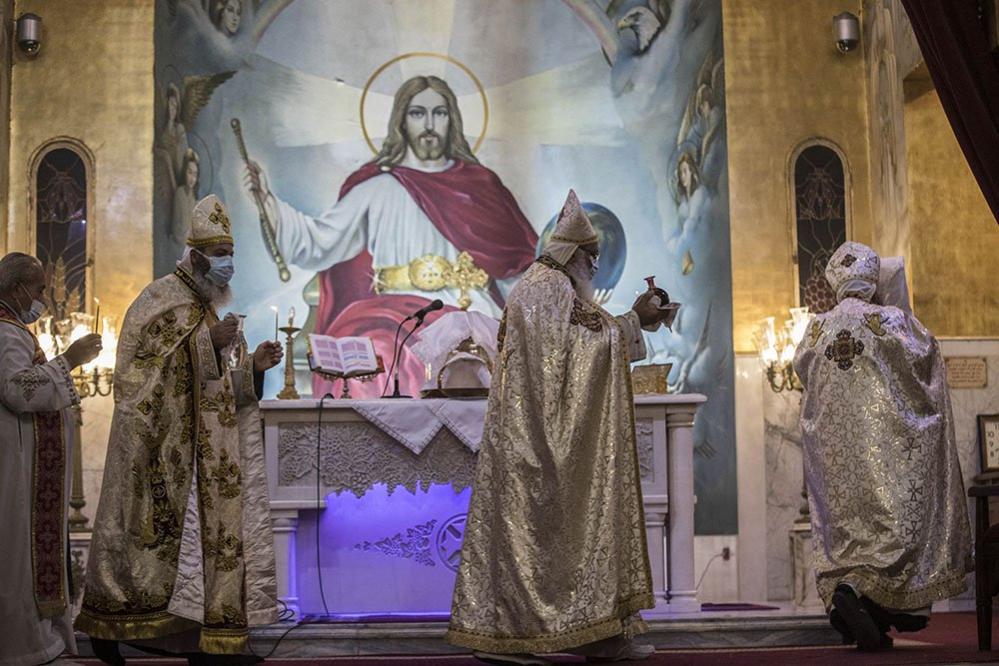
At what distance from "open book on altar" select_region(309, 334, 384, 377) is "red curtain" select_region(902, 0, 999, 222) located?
352 cm

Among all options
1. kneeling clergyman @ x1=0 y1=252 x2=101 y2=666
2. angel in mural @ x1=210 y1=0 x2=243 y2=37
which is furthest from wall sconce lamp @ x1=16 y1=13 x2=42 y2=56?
kneeling clergyman @ x1=0 y1=252 x2=101 y2=666

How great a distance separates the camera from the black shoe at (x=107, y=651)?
6.27 meters

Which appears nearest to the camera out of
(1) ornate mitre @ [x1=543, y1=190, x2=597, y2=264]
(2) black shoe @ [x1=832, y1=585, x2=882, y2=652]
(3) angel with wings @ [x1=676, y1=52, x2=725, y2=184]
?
(1) ornate mitre @ [x1=543, y1=190, x2=597, y2=264]

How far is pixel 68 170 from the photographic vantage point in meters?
11.3

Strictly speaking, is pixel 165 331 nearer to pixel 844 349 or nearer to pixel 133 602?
pixel 133 602

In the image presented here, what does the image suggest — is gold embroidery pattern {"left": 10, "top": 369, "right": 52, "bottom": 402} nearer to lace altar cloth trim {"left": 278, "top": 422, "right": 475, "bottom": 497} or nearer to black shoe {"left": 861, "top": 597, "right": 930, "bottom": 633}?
lace altar cloth trim {"left": 278, "top": 422, "right": 475, "bottom": 497}

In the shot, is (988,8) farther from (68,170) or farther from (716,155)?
(68,170)

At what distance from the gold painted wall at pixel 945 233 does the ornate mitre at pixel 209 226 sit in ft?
19.7

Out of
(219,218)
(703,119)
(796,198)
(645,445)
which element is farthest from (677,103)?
(219,218)

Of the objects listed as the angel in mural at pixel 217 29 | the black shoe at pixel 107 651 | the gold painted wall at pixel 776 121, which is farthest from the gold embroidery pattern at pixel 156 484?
the gold painted wall at pixel 776 121

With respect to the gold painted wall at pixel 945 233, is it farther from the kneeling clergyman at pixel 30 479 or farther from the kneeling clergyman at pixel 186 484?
the kneeling clergyman at pixel 30 479

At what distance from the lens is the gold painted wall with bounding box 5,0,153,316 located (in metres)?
11.1

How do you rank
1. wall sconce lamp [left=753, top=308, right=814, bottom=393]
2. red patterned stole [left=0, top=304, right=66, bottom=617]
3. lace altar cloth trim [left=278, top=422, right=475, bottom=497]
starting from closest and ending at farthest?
red patterned stole [left=0, top=304, right=66, bottom=617] < lace altar cloth trim [left=278, top=422, right=475, bottom=497] < wall sconce lamp [left=753, top=308, right=814, bottom=393]

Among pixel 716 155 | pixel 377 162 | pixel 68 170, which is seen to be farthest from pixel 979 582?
pixel 68 170
